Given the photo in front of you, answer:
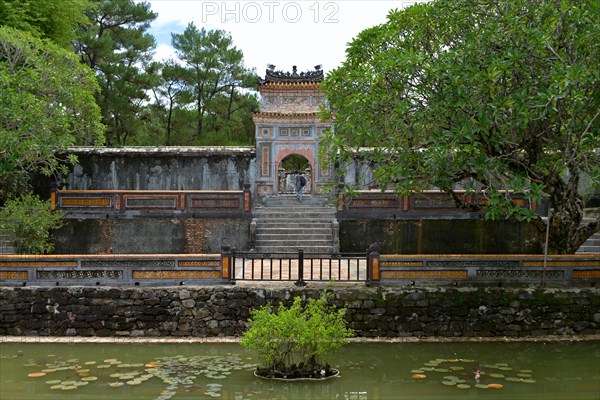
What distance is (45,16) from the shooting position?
2456 centimetres

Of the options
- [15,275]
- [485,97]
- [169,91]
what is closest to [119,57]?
[169,91]

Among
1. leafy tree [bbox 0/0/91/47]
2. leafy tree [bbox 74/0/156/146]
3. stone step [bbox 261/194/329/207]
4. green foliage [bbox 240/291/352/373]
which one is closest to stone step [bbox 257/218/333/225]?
stone step [bbox 261/194/329/207]

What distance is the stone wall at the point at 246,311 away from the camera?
12352 mm

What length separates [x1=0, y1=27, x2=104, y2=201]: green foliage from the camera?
15.1m

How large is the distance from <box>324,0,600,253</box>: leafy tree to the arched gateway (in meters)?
9.49

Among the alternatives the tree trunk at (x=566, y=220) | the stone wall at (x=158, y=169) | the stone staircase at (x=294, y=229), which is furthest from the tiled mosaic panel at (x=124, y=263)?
the stone wall at (x=158, y=169)

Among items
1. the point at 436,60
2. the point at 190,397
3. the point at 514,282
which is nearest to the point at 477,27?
the point at 436,60

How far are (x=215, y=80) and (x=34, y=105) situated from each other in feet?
61.8

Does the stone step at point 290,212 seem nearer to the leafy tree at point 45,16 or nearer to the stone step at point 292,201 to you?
the stone step at point 292,201

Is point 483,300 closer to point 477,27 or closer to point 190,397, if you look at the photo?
point 477,27

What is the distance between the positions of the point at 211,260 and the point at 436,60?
559cm

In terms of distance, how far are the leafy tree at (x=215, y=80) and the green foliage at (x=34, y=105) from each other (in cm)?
1104

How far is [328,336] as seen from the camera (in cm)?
975

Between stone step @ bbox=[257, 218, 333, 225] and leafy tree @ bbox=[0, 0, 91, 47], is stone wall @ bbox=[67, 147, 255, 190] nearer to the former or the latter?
stone step @ bbox=[257, 218, 333, 225]
